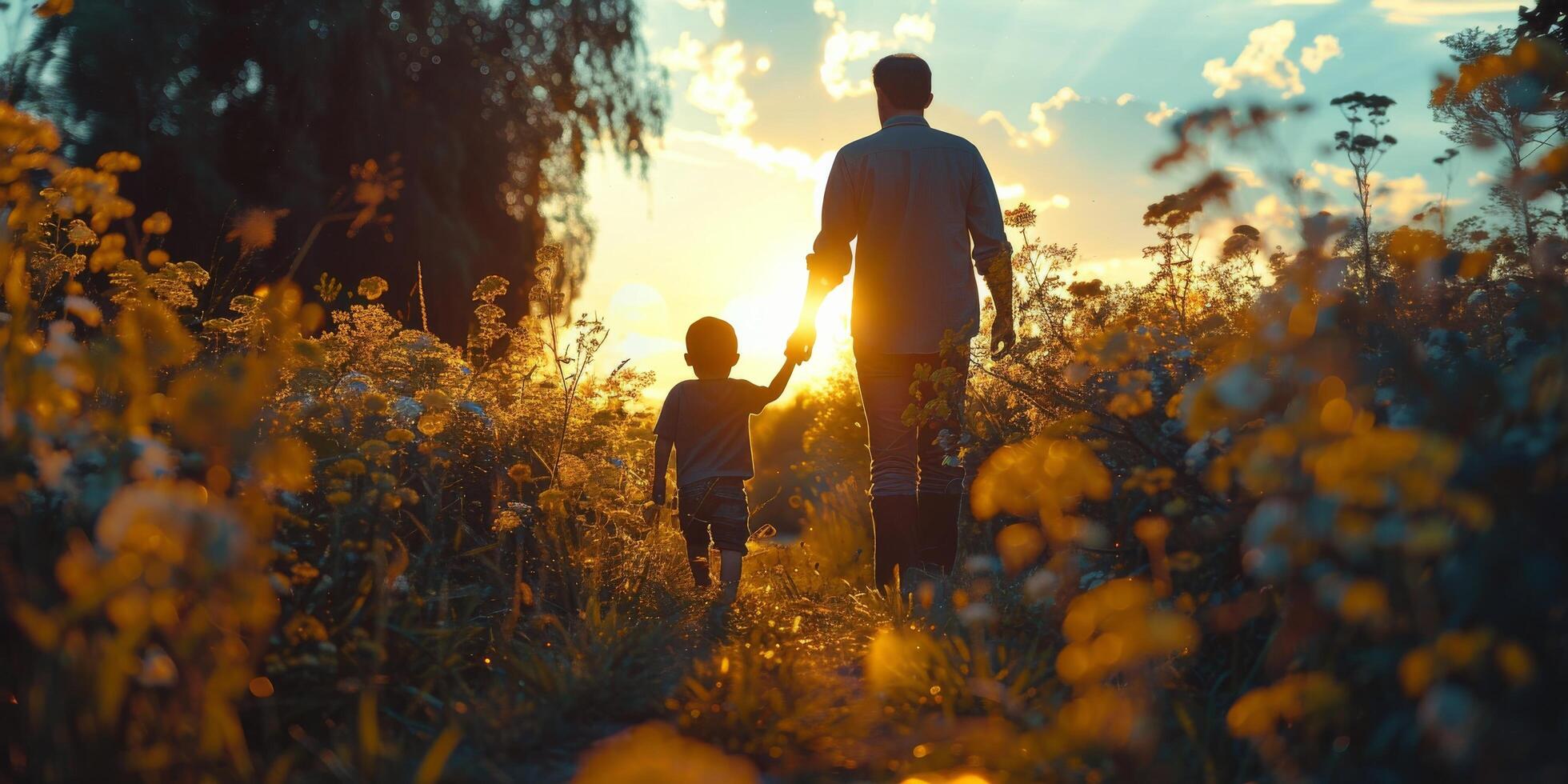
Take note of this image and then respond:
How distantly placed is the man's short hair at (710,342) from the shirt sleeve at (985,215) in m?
1.54

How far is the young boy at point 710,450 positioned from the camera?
5.07 meters

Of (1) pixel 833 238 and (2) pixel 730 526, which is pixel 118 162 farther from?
(2) pixel 730 526

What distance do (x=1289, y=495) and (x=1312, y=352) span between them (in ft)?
0.83

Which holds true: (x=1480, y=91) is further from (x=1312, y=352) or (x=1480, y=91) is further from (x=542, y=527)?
(x=542, y=527)

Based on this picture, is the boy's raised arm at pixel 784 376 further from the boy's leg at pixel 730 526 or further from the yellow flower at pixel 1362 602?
the yellow flower at pixel 1362 602

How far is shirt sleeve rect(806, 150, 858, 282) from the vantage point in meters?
4.30

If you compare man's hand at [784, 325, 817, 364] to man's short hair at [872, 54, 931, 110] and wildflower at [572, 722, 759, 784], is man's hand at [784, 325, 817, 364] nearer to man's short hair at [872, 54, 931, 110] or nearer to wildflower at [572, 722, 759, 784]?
man's short hair at [872, 54, 931, 110]

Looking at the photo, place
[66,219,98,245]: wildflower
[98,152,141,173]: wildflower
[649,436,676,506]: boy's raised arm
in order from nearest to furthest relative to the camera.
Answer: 1. [98,152,141,173]: wildflower
2. [66,219,98,245]: wildflower
3. [649,436,676,506]: boy's raised arm

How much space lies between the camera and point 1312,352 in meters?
1.66

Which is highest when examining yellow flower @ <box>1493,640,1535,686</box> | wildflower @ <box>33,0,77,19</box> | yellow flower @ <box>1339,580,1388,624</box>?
wildflower @ <box>33,0,77,19</box>

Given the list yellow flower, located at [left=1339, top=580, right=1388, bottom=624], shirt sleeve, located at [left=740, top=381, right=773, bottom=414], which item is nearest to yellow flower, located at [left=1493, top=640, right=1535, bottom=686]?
yellow flower, located at [left=1339, top=580, right=1388, bottom=624]

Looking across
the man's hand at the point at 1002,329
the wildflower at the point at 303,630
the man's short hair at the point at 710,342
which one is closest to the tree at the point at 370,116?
the man's short hair at the point at 710,342

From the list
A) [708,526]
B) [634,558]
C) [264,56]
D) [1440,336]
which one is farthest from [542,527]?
[264,56]

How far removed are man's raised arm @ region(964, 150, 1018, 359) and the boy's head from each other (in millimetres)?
1493
